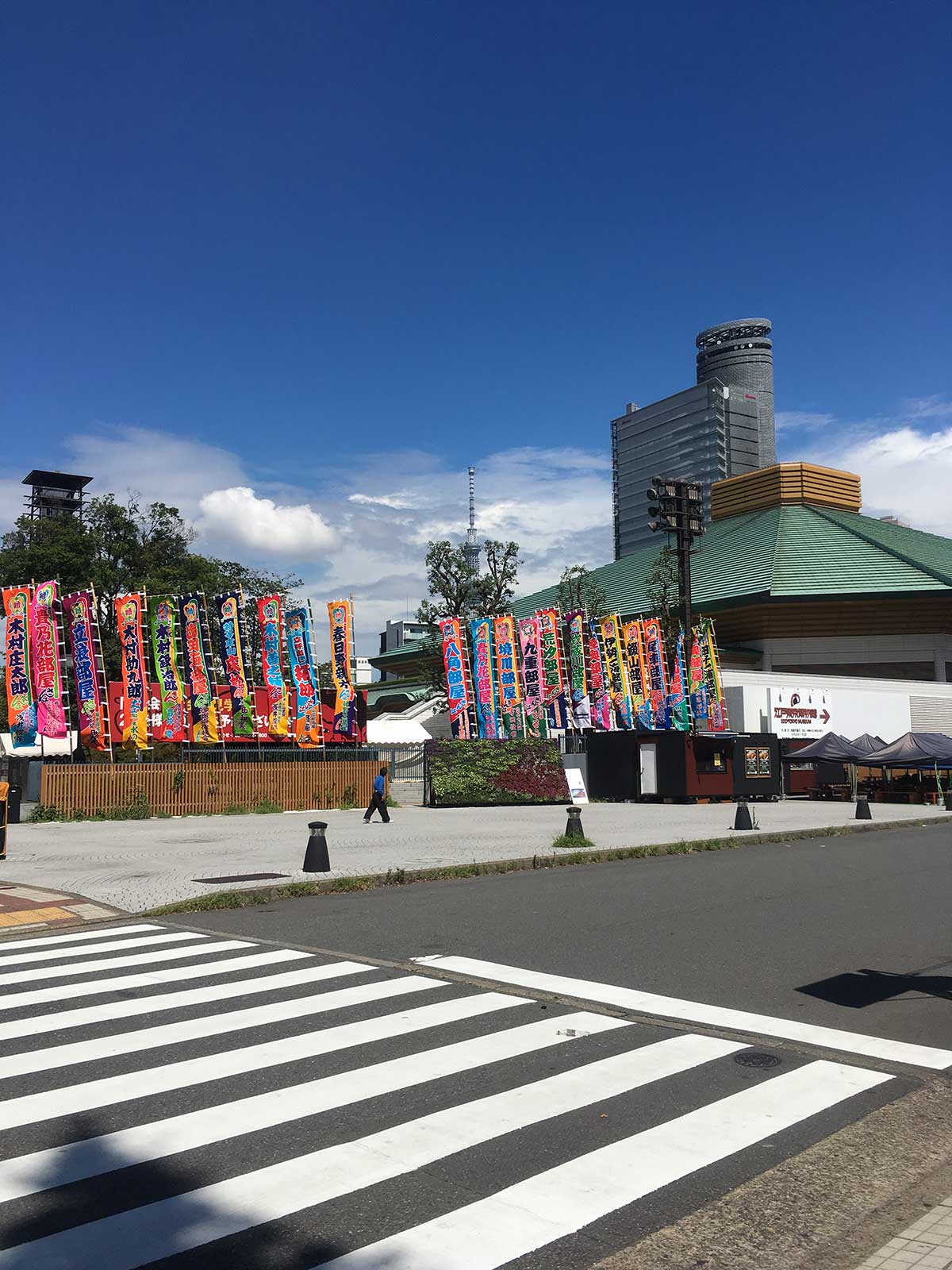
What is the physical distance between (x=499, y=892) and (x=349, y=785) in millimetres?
21388

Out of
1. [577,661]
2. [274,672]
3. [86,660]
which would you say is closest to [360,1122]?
[86,660]

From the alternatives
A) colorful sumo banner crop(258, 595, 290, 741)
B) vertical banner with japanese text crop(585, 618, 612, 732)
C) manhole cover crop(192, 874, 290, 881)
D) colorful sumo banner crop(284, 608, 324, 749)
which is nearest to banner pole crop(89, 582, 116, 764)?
colorful sumo banner crop(258, 595, 290, 741)

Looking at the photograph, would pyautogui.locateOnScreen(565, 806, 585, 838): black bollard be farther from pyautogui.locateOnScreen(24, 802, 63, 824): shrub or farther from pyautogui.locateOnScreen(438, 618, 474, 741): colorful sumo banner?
pyautogui.locateOnScreen(438, 618, 474, 741): colorful sumo banner

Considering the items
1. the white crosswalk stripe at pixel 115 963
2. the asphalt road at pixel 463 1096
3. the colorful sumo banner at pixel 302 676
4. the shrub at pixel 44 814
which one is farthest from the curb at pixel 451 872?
the colorful sumo banner at pixel 302 676

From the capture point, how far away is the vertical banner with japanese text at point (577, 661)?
40.9m

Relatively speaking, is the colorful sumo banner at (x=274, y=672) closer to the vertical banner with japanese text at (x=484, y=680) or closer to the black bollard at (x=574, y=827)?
the vertical banner with japanese text at (x=484, y=680)

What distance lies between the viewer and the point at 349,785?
34531 millimetres

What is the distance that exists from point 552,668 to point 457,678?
384 cm

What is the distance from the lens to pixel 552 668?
40906 mm

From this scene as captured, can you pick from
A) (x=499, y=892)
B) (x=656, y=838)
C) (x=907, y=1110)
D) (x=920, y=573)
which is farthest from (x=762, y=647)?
(x=907, y=1110)

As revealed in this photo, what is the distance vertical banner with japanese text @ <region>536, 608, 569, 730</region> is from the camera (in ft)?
133

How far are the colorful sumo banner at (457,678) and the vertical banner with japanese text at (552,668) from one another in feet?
10.1

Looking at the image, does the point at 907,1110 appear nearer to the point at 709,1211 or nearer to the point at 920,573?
the point at 709,1211

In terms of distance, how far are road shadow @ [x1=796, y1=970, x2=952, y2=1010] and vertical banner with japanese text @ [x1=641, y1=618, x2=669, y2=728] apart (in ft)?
112
